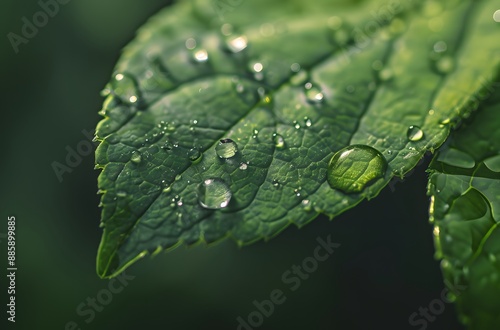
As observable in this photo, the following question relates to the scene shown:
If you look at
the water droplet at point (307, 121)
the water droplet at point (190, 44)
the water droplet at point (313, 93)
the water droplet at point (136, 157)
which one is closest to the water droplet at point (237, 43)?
the water droplet at point (190, 44)

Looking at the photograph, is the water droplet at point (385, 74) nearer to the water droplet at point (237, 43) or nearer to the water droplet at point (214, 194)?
the water droplet at point (237, 43)

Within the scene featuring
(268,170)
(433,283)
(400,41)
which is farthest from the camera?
(433,283)

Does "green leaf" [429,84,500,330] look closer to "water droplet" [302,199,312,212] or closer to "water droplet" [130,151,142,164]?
"water droplet" [302,199,312,212]

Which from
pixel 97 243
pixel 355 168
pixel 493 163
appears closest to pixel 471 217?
pixel 493 163

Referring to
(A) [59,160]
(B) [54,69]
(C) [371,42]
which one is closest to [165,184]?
(C) [371,42]

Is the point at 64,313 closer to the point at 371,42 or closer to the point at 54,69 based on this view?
the point at 54,69

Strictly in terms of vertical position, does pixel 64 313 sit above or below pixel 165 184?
below

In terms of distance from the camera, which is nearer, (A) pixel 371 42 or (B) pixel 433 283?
(A) pixel 371 42
